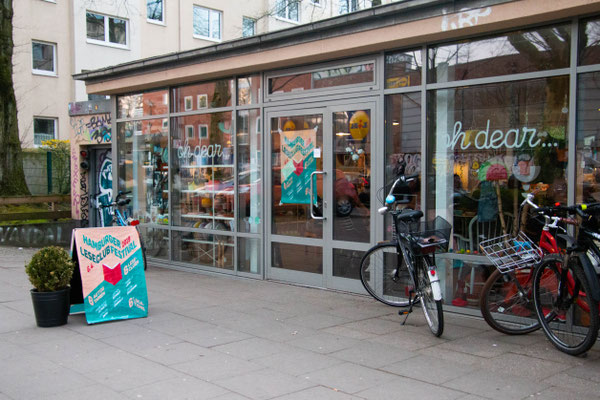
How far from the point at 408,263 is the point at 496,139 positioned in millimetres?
1652

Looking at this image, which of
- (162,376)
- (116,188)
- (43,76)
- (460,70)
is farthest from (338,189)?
(43,76)

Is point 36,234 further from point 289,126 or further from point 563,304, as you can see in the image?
point 563,304

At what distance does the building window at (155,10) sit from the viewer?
2656cm

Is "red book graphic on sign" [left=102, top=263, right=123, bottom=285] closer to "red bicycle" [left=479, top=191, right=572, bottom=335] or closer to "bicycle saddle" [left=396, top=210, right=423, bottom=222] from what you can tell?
"bicycle saddle" [left=396, top=210, right=423, bottom=222]

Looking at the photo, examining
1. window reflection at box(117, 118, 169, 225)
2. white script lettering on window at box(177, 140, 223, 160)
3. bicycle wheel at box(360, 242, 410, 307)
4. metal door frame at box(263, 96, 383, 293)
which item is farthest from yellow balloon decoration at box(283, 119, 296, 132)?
window reflection at box(117, 118, 169, 225)

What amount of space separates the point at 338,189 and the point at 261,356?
3.16 m

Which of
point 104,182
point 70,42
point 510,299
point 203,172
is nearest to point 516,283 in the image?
point 510,299

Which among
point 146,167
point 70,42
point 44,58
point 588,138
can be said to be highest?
point 70,42

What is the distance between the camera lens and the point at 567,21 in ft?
18.9

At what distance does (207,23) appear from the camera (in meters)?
28.5

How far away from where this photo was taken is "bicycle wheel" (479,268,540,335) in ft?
18.2

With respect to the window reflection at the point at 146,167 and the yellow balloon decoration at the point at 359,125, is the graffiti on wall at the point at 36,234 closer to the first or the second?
the window reflection at the point at 146,167

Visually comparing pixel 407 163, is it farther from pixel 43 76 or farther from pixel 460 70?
pixel 43 76

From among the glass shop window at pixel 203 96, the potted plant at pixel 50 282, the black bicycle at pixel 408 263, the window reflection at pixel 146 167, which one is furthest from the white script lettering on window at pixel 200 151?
the potted plant at pixel 50 282
